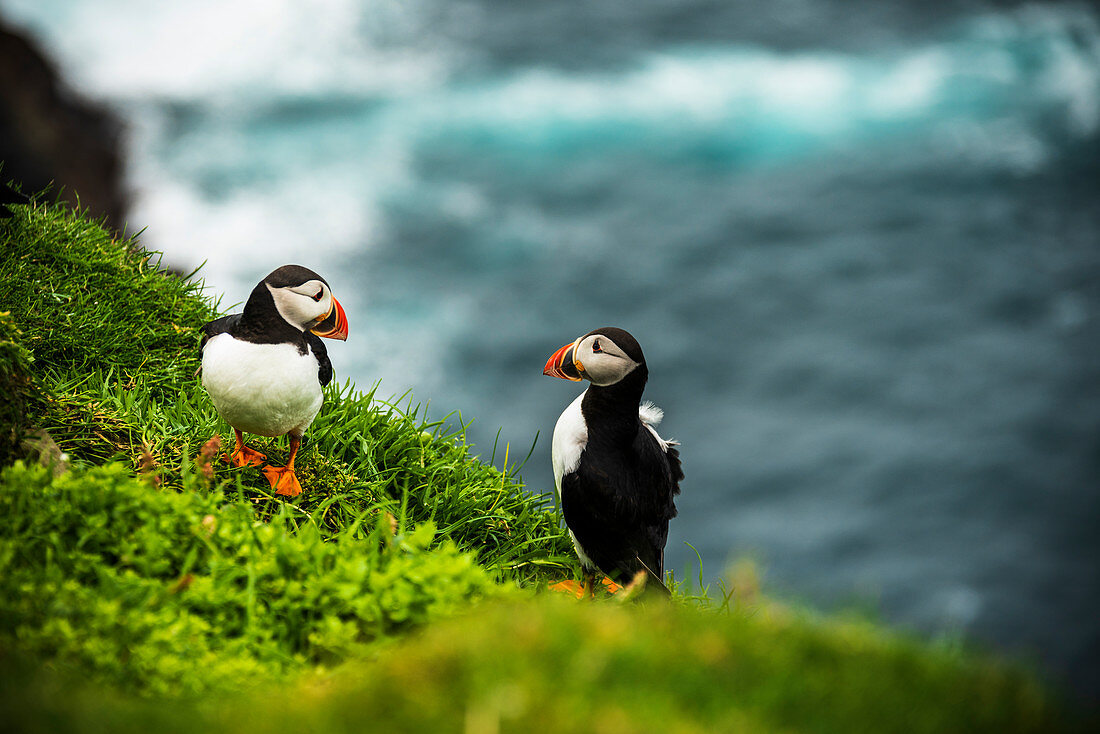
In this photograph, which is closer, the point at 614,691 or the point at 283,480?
the point at 614,691

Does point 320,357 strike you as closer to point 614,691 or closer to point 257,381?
point 257,381

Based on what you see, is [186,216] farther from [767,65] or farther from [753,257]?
[767,65]

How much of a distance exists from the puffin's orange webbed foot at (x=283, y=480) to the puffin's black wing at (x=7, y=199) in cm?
213

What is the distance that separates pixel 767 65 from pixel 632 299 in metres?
7.94

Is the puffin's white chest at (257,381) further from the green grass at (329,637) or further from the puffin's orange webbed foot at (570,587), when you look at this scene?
the puffin's orange webbed foot at (570,587)

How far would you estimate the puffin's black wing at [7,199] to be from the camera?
4535 millimetres

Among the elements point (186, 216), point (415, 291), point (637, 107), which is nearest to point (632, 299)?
point (415, 291)

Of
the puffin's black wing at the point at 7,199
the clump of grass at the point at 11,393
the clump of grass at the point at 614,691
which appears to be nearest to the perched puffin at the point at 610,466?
the clump of grass at the point at 614,691

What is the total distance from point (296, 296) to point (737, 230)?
513 inches

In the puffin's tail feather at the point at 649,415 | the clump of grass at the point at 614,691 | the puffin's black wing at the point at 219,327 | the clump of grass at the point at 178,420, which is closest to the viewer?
the clump of grass at the point at 614,691

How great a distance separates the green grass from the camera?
191cm

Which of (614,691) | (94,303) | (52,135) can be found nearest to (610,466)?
(614,691)

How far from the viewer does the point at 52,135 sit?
1175cm

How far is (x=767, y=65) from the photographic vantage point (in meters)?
18.8
